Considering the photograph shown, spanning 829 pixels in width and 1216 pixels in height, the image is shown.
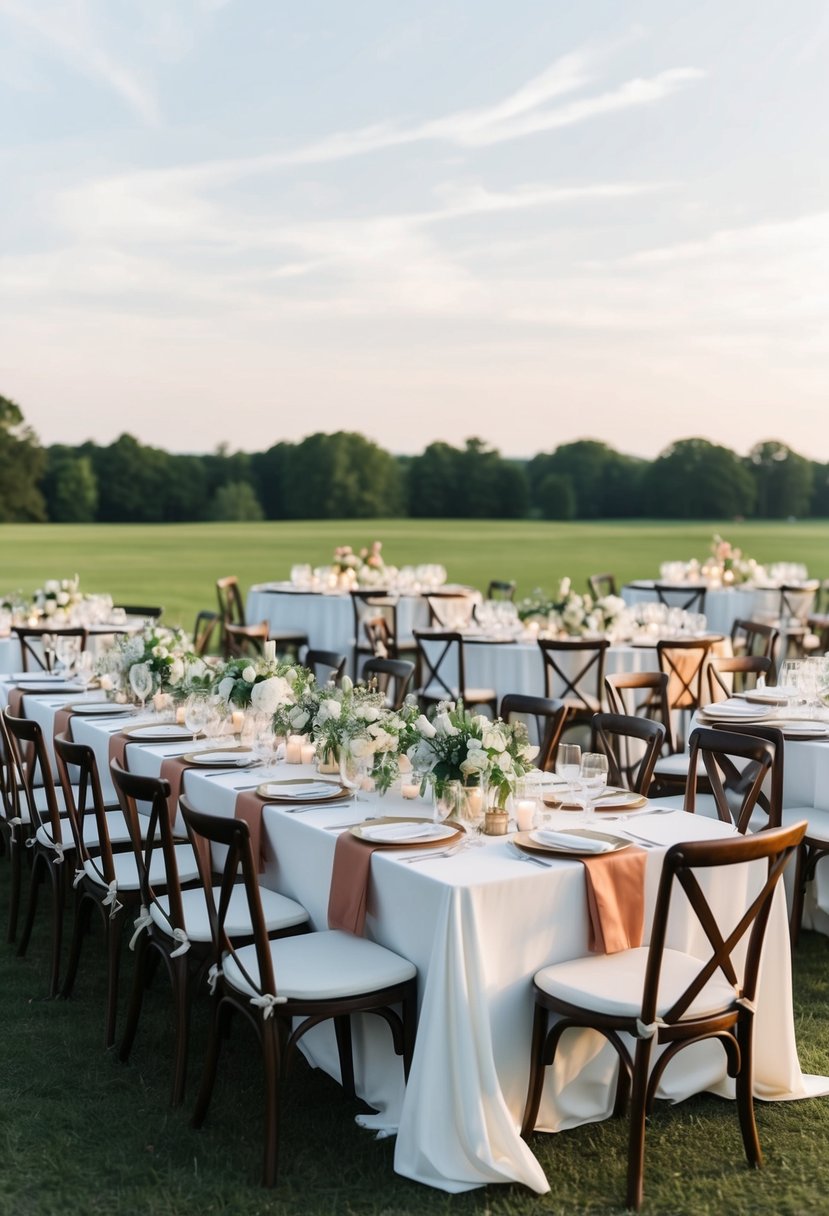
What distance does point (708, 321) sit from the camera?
28.9m

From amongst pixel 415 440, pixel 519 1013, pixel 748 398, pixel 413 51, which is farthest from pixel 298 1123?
pixel 415 440

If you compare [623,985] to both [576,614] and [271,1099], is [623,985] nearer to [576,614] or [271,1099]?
[271,1099]

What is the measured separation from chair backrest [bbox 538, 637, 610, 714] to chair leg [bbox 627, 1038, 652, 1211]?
5.21 m

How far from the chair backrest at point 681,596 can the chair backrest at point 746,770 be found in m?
8.06

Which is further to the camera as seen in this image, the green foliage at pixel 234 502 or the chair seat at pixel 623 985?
the green foliage at pixel 234 502

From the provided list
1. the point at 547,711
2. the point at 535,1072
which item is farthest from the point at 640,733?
the point at 535,1072

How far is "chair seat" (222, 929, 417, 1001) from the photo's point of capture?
3.48 metres

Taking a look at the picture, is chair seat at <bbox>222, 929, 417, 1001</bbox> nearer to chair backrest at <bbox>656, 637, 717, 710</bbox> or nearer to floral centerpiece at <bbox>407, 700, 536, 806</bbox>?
floral centerpiece at <bbox>407, 700, 536, 806</bbox>

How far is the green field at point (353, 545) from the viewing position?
3031 centimetres

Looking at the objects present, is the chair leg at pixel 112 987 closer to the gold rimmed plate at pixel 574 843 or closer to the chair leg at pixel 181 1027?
the chair leg at pixel 181 1027

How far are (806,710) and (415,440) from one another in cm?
3404

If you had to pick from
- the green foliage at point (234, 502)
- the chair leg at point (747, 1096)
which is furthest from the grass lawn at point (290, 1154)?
the green foliage at point (234, 502)

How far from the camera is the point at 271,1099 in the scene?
11.5ft

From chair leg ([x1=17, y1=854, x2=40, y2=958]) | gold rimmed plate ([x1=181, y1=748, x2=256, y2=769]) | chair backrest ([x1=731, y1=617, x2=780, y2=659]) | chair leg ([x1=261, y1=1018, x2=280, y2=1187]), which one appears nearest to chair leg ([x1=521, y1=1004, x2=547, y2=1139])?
chair leg ([x1=261, y1=1018, x2=280, y2=1187])
